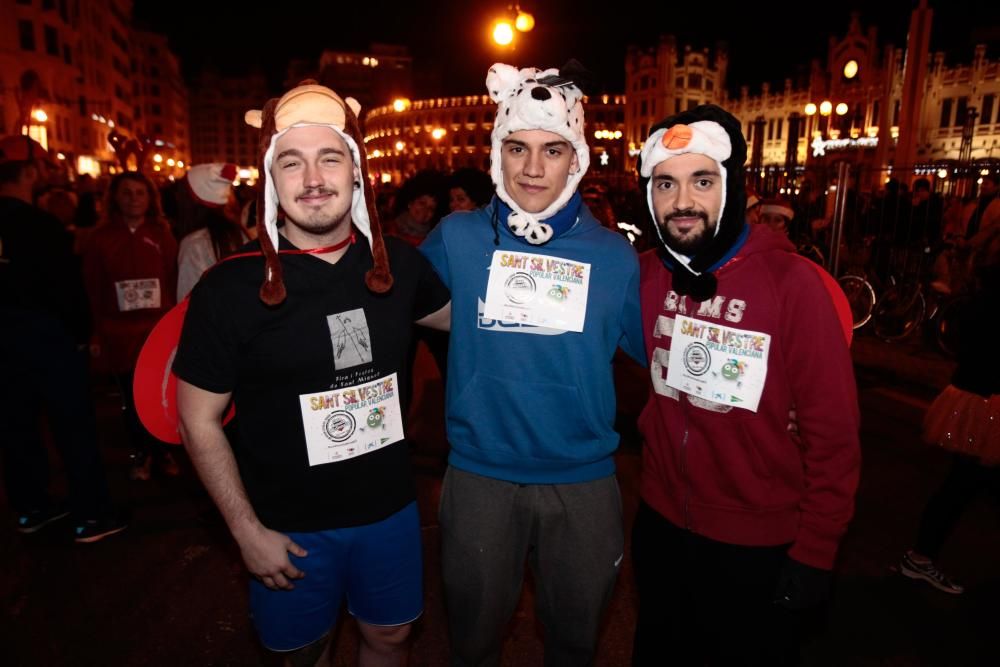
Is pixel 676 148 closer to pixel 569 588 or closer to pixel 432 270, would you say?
pixel 432 270

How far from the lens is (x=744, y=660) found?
2.29 meters

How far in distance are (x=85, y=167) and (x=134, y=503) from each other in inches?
2541

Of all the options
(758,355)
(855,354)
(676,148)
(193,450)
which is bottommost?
(855,354)

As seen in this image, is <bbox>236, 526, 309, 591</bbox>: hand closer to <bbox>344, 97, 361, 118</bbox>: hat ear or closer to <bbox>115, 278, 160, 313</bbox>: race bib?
<bbox>344, 97, 361, 118</bbox>: hat ear

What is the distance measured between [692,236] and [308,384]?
1438 millimetres

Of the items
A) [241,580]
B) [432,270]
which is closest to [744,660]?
[432,270]

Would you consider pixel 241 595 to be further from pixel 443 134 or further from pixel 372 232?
pixel 443 134

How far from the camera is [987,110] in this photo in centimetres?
5769

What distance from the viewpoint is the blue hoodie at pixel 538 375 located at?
95.7 inches

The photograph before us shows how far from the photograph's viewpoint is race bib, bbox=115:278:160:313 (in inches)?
193

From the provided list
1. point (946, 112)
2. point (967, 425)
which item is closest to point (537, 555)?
point (967, 425)

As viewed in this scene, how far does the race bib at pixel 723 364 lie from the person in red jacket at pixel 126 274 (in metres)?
4.27

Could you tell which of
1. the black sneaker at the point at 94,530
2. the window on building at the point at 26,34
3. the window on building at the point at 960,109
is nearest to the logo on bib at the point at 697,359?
the black sneaker at the point at 94,530

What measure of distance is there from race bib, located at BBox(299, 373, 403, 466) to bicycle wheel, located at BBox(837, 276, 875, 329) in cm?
947
